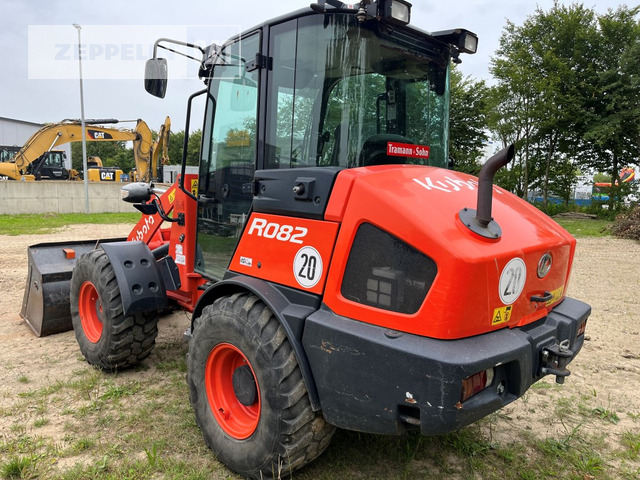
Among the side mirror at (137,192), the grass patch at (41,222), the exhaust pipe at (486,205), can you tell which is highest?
the exhaust pipe at (486,205)

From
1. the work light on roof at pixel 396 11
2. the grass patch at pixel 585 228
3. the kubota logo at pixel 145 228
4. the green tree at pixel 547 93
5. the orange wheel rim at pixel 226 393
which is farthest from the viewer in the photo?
the green tree at pixel 547 93

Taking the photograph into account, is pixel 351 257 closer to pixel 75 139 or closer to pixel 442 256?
pixel 442 256

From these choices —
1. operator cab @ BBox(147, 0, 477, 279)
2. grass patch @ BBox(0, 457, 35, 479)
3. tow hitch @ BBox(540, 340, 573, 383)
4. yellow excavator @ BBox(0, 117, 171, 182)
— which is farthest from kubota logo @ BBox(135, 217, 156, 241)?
yellow excavator @ BBox(0, 117, 171, 182)

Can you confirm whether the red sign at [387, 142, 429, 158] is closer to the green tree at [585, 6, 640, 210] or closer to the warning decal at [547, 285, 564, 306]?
the warning decal at [547, 285, 564, 306]

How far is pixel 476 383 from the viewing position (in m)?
2.03

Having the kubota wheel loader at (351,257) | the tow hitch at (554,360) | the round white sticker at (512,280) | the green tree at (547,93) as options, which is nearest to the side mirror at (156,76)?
the kubota wheel loader at (351,257)

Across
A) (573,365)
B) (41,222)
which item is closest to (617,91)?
(573,365)

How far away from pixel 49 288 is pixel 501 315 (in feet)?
13.7

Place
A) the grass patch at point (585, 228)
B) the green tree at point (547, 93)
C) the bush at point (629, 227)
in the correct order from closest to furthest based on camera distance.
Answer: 1. the bush at point (629, 227)
2. the grass patch at point (585, 228)
3. the green tree at point (547, 93)

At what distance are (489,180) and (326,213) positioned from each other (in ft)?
2.49

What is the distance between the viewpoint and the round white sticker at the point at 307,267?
7.61 ft

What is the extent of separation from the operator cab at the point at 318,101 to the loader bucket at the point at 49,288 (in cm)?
200

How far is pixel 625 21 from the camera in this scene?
2014 centimetres

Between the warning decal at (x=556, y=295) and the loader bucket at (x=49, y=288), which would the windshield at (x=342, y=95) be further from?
the loader bucket at (x=49, y=288)
